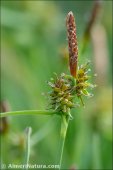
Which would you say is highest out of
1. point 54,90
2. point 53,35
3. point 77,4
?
point 77,4

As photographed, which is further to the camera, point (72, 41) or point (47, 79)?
point (47, 79)

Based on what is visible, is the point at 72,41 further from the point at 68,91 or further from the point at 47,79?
the point at 47,79

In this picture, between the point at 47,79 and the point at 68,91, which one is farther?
the point at 47,79

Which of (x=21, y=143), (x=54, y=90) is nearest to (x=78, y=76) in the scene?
(x=54, y=90)

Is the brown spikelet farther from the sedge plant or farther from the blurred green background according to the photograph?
the blurred green background

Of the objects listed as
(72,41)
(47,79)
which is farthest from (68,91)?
(47,79)

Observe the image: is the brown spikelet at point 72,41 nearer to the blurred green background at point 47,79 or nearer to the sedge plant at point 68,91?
the sedge plant at point 68,91

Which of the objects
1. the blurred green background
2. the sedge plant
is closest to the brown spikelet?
the sedge plant

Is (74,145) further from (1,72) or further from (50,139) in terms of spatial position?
(1,72)
